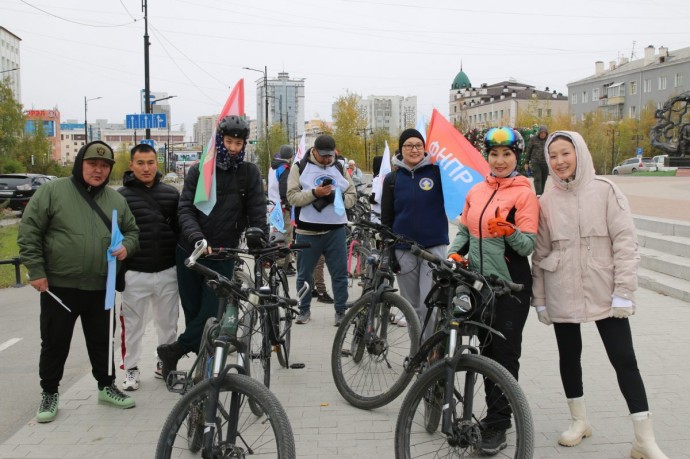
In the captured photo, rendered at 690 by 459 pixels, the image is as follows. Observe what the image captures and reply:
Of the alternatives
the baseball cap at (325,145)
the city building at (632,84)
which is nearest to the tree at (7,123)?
the baseball cap at (325,145)

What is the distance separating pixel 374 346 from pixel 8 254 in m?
13.2

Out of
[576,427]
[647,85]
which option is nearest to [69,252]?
[576,427]

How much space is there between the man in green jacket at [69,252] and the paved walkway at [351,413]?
0.32m

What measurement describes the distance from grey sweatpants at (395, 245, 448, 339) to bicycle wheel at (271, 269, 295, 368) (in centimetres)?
96

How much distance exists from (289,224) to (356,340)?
7.00m

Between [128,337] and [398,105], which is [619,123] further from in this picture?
[398,105]

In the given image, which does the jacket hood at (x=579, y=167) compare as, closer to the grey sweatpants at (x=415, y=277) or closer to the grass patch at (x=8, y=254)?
the grey sweatpants at (x=415, y=277)

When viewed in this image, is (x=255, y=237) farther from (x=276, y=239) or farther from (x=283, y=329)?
(x=276, y=239)

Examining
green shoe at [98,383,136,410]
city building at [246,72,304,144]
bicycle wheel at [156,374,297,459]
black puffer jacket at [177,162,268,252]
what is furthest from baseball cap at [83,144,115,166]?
city building at [246,72,304,144]

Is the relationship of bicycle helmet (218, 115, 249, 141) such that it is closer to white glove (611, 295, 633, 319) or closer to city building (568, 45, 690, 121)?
white glove (611, 295, 633, 319)

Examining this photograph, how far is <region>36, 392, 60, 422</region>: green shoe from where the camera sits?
4816 millimetres

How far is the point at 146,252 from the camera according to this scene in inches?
212

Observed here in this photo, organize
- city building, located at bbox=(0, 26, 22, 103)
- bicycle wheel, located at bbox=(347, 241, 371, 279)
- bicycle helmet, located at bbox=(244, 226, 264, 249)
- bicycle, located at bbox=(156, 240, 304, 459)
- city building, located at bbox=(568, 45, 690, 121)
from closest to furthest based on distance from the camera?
bicycle, located at bbox=(156, 240, 304, 459)
bicycle helmet, located at bbox=(244, 226, 264, 249)
bicycle wheel, located at bbox=(347, 241, 371, 279)
city building, located at bbox=(568, 45, 690, 121)
city building, located at bbox=(0, 26, 22, 103)

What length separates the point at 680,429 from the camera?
14.6 feet
